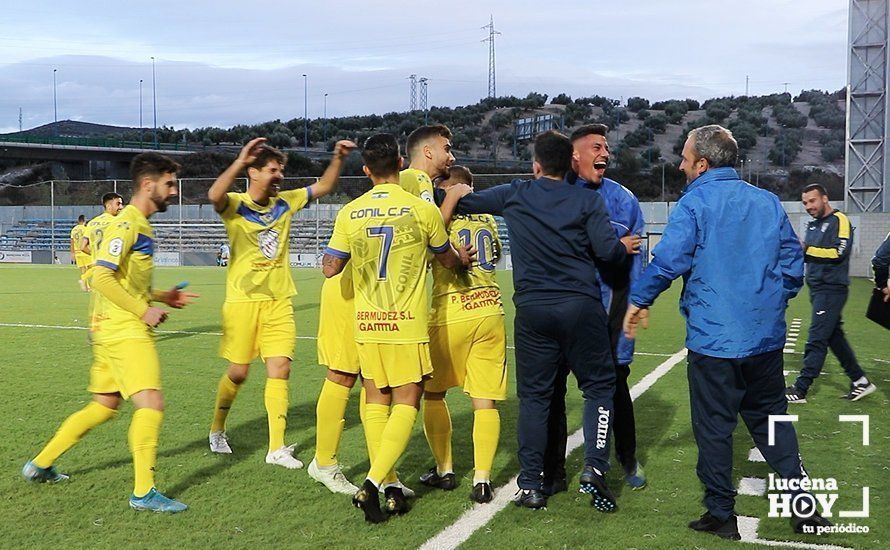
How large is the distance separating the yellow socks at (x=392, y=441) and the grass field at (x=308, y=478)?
0.27 m

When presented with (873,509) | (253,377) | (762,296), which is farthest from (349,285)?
(253,377)

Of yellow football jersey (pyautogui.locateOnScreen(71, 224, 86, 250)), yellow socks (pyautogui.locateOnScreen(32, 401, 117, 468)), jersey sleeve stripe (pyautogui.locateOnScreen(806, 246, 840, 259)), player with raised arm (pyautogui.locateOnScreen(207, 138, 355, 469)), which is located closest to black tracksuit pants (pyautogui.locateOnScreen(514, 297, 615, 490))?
player with raised arm (pyautogui.locateOnScreen(207, 138, 355, 469))

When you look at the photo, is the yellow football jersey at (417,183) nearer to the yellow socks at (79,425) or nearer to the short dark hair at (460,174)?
the short dark hair at (460,174)

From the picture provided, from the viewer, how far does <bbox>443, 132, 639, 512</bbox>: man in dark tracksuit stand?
15.2 feet

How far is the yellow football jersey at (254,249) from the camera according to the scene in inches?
231

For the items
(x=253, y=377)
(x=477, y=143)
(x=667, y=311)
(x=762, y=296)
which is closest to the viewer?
(x=762, y=296)

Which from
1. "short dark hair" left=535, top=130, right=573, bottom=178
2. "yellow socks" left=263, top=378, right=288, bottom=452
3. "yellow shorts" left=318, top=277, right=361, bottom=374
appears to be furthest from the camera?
"yellow socks" left=263, top=378, right=288, bottom=452

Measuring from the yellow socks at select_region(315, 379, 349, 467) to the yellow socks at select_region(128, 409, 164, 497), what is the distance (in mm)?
946

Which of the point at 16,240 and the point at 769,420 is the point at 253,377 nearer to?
the point at 769,420

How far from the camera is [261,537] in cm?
437

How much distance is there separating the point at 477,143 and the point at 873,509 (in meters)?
92.1

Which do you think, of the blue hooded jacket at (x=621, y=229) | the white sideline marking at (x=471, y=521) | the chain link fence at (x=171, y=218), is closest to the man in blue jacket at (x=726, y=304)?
the blue hooded jacket at (x=621, y=229)

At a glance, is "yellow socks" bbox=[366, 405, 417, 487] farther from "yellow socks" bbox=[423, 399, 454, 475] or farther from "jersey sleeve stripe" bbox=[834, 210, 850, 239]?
"jersey sleeve stripe" bbox=[834, 210, 850, 239]

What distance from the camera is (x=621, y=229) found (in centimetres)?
505
